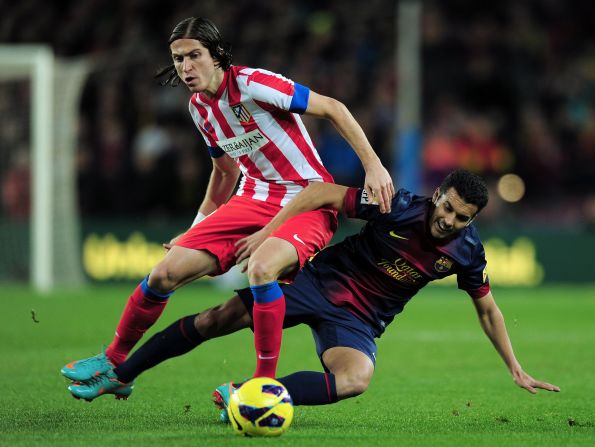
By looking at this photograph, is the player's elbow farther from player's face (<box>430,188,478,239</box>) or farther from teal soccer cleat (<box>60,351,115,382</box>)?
teal soccer cleat (<box>60,351,115,382</box>)

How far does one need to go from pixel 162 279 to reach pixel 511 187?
10356 millimetres

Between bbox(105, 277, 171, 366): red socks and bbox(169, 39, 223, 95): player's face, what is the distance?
1025 millimetres

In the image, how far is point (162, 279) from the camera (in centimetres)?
564

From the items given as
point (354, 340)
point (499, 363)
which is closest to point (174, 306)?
point (499, 363)

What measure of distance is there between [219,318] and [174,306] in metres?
6.98

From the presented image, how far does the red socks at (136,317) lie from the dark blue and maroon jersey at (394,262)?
32.7 inches

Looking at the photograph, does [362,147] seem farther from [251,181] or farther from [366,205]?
[251,181]

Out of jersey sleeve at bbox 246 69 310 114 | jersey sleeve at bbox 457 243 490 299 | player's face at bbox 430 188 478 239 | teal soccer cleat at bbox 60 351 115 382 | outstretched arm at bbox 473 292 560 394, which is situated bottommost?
teal soccer cleat at bbox 60 351 115 382

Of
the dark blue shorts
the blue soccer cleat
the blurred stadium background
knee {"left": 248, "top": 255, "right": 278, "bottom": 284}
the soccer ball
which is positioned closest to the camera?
the soccer ball

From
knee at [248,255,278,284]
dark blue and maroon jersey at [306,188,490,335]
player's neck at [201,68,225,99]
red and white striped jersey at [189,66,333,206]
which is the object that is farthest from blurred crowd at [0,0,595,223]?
knee at [248,255,278,284]

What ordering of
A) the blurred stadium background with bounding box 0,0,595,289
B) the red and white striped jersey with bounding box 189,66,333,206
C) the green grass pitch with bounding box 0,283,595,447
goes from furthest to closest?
the blurred stadium background with bounding box 0,0,595,289, the red and white striped jersey with bounding box 189,66,333,206, the green grass pitch with bounding box 0,283,595,447

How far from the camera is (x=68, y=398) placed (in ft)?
20.4

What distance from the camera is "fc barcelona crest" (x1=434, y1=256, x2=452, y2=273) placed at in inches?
221

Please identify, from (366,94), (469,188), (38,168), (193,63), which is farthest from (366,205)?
(366,94)
